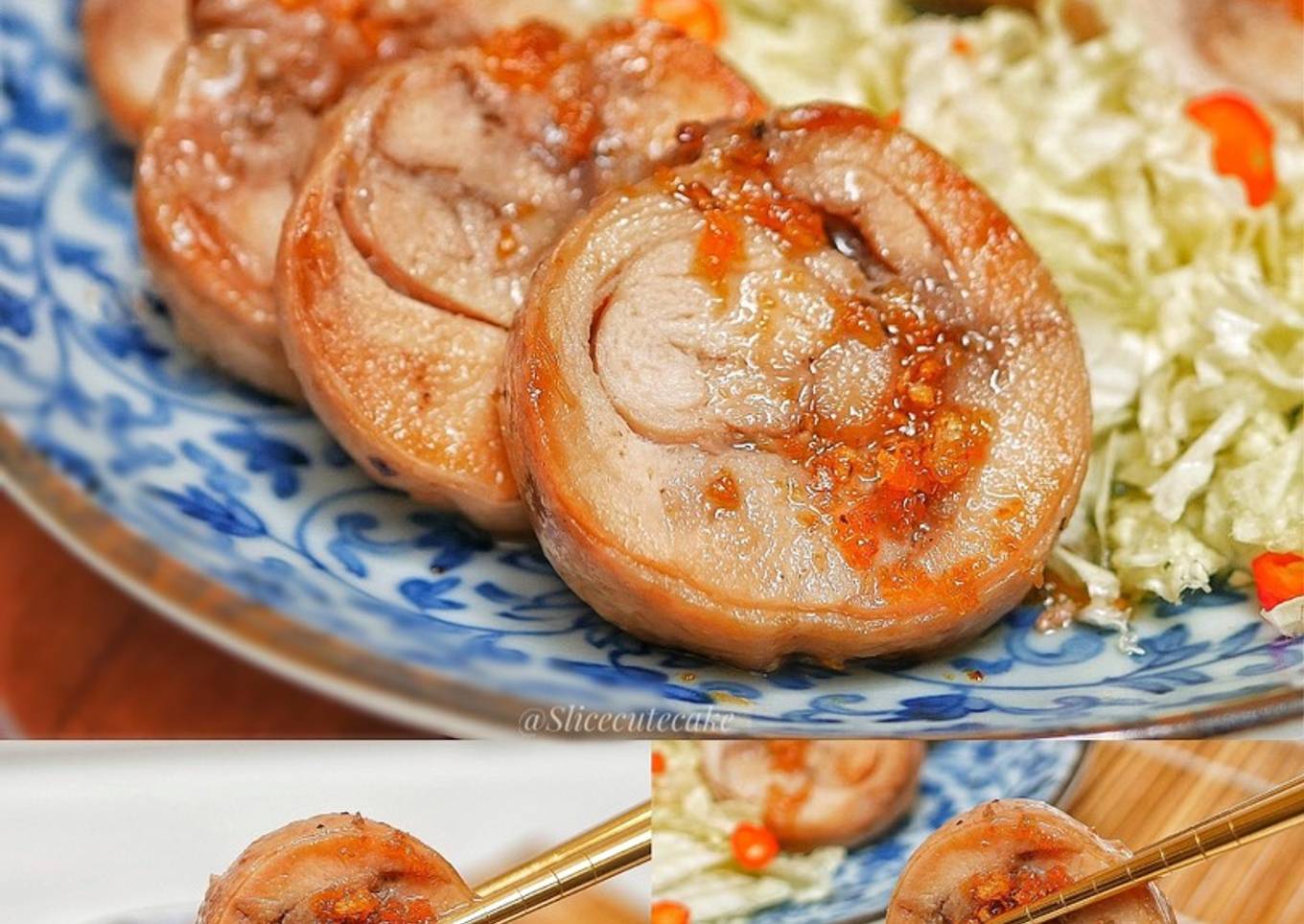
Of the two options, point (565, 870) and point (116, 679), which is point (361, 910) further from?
point (116, 679)

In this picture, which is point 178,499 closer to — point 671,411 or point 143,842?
point 143,842

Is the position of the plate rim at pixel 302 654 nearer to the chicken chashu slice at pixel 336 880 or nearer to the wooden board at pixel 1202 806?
the wooden board at pixel 1202 806

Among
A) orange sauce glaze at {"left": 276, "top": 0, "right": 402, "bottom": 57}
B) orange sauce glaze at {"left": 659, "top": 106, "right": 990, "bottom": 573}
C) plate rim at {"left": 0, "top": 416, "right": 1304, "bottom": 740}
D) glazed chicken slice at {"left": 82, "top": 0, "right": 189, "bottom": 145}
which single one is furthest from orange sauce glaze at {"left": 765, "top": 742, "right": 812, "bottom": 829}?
glazed chicken slice at {"left": 82, "top": 0, "right": 189, "bottom": 145}

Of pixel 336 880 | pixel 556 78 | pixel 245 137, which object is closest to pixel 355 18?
pixel 245 137

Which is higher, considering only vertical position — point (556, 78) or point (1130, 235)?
point (556, 78)

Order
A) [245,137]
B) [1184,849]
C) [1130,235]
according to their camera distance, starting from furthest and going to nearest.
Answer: [1130,235], [245,137], [1184,849]

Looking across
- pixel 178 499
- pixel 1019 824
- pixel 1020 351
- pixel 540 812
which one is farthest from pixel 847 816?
pixel 178 499

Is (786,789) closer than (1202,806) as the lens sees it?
No
